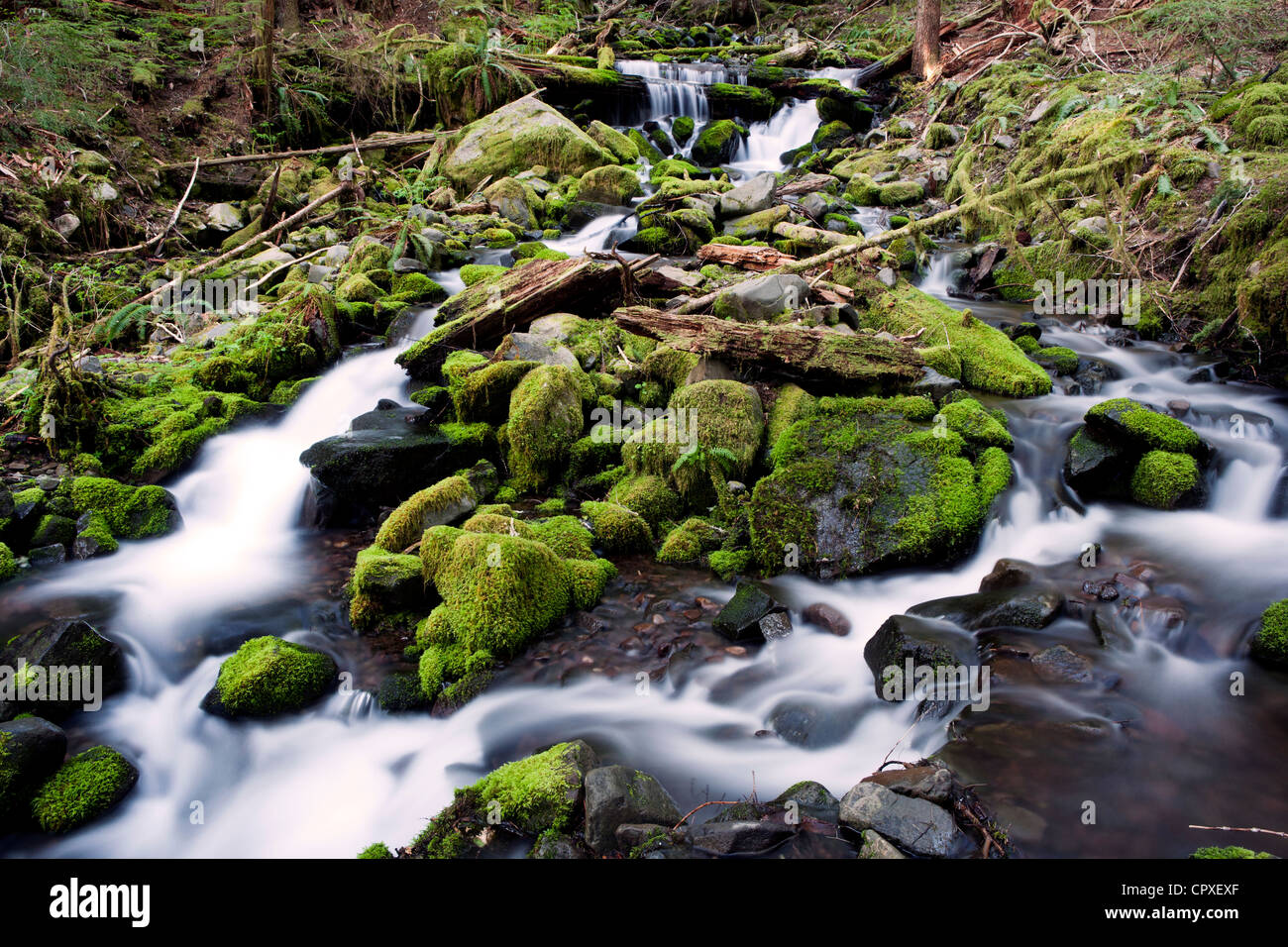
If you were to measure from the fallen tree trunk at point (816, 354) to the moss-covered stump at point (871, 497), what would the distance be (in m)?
0.69

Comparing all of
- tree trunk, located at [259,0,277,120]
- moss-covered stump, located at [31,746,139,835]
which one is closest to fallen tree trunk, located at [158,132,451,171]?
tree trunk, located at [259,0,277,120]

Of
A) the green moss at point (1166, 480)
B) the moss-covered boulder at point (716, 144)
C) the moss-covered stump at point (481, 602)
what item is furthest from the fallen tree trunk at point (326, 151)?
the green moss at point (1166, 480)

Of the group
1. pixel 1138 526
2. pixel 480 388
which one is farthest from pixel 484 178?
pixel 1138 526

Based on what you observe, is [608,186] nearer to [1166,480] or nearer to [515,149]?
[515,149]

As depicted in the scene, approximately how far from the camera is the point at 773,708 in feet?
15.1

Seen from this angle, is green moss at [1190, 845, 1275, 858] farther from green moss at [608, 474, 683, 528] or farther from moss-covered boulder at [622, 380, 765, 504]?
green moss at [608, 474, 683, 528]

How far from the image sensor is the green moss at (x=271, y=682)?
473cm

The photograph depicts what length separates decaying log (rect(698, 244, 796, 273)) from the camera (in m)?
9.81

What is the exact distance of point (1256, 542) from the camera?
554 centimetres

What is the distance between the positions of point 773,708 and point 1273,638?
3.16 metres

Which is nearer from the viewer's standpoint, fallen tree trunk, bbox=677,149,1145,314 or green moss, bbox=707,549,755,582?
green moss, bbox=707,549,755,582

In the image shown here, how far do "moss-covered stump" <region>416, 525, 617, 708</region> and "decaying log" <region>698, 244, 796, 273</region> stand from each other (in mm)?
6133

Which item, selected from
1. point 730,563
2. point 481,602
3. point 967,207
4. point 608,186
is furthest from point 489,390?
point 608,186

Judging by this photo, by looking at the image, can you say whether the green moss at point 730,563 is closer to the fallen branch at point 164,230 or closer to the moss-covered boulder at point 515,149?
the fallen branch at point 164,230
